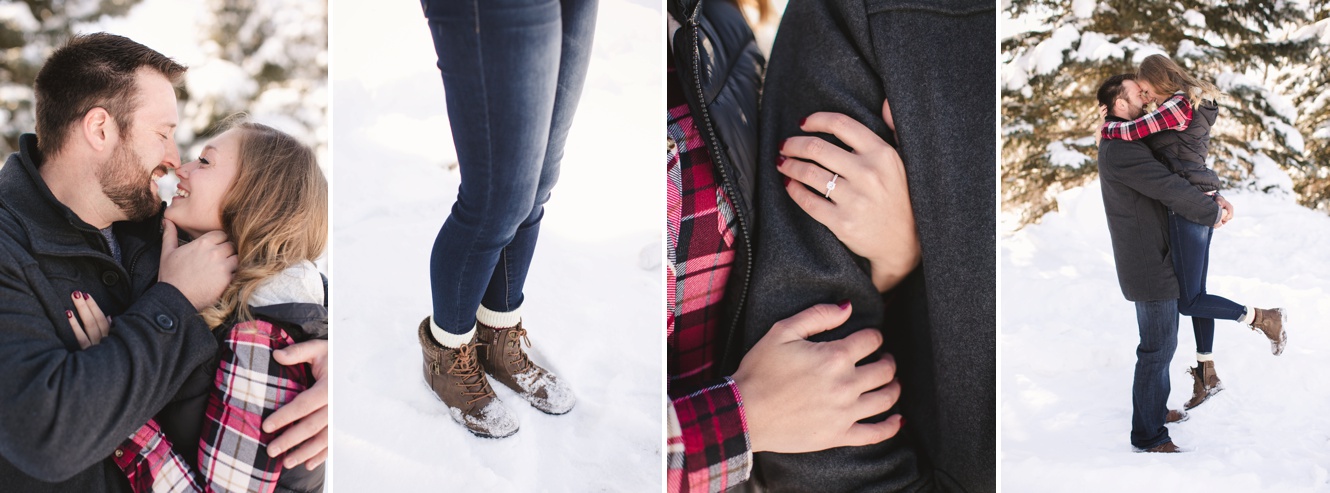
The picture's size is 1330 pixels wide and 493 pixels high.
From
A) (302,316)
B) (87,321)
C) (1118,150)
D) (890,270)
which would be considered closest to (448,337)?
(302,316)

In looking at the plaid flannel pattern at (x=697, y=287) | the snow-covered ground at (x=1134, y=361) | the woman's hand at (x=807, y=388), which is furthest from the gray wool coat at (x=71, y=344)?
the snow-covered ground at (x=1134, y=361)

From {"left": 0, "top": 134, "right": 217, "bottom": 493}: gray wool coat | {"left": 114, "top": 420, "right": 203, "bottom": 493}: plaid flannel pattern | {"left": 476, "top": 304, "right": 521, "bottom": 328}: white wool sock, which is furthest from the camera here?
{"left": 476, "top": 304, "right": 521, "bottom": 328}: white wool sock

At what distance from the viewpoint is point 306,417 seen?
4.22 ft

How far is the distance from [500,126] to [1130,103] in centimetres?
109

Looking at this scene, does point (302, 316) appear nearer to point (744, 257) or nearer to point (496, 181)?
point (496, 181)

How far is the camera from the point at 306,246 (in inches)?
51.9

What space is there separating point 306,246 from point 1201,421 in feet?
5.12

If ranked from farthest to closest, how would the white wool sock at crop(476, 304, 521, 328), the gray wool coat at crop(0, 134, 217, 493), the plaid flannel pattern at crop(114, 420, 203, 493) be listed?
the white wool sock at crop(476, 304, 521, 328), the plaid flannel pattern at crop(114, 420, 203, 493), the gray wool coat at crop(0, 134, 217, 493)

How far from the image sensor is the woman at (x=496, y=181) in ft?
3.71

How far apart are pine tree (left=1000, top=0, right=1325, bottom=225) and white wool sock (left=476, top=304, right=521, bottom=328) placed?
91cm

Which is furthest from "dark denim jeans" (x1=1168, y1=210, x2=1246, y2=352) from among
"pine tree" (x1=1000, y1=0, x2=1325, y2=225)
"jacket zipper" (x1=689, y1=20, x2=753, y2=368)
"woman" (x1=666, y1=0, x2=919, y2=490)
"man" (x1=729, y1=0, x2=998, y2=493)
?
"jacket zipper" (x1=689, y1=20, x2=753, y2=368)

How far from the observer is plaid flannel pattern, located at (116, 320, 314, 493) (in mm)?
1168

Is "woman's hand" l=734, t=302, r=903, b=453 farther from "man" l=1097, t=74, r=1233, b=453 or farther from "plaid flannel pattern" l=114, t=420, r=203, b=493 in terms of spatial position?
"plaid flannel pattern" l=114, t=420, r=203, b=493

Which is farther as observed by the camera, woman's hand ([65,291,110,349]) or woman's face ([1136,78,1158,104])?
woman's face ([1136,78,1158,104])
